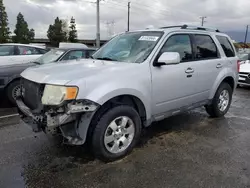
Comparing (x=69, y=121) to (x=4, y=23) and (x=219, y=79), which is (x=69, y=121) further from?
(x=4, y=23)

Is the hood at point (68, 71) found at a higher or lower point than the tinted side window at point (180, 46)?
lower

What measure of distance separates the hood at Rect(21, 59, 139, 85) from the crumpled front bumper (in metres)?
0.35

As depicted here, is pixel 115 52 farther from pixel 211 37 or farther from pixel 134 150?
pixel 211 37

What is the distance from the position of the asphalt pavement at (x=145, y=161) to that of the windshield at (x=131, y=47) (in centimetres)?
146

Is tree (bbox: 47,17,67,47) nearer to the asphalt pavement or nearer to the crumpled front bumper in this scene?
the asphalt pavement

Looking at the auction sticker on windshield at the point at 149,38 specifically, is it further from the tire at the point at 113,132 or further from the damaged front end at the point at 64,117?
the damaged front end at the point at 64,117

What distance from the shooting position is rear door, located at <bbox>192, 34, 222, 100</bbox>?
15.3 feet

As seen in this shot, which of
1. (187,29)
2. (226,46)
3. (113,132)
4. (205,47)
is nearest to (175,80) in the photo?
(187,29)

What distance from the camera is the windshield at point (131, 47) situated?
395 centimetres

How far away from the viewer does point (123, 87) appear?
3.39 m

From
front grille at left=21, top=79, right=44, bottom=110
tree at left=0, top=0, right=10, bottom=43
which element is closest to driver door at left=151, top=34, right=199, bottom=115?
front grille at left=21, top=79, right=44, bottom=110

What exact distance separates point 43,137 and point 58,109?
1530 millimetres

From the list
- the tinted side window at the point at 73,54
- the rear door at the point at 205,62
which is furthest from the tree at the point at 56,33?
the rear door at the point at 205,62

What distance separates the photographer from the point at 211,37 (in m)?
5.12
